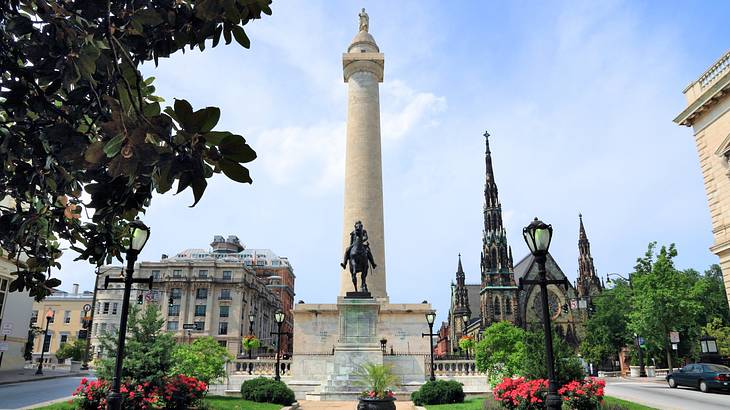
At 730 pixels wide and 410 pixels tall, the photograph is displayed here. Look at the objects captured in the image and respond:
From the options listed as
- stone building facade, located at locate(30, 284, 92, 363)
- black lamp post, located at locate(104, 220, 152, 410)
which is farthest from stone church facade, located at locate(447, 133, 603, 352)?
black lamp post, located at locate(104, 220, 152, 410)

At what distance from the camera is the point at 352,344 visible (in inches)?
972

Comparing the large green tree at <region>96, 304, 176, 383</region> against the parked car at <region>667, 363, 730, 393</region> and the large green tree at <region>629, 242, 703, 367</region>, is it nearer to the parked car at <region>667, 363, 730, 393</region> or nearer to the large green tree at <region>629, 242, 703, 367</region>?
the parked car at <region>667, 363, 730, 393</region>

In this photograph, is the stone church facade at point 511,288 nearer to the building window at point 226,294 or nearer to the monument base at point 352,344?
the building window at point 226,294

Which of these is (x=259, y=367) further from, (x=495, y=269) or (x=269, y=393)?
(x=495, y=269)

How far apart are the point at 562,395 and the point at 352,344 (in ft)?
41.8

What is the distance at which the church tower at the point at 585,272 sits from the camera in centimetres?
9156

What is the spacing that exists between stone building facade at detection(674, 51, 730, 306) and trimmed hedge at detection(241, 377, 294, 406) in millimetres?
23115

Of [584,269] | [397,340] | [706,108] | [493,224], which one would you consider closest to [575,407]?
[397,340]

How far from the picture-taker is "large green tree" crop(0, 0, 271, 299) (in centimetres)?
286

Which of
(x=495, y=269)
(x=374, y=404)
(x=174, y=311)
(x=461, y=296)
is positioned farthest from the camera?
(x=461, y=296)

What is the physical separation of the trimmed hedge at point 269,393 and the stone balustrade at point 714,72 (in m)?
27.1

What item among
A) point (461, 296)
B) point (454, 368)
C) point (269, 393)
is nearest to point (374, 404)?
point (269, 393)

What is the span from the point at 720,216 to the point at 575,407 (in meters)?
20.6

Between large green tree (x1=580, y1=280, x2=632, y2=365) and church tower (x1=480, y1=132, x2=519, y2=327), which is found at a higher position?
church tower (x1=480, y1=132, x2=519, y2=327)
